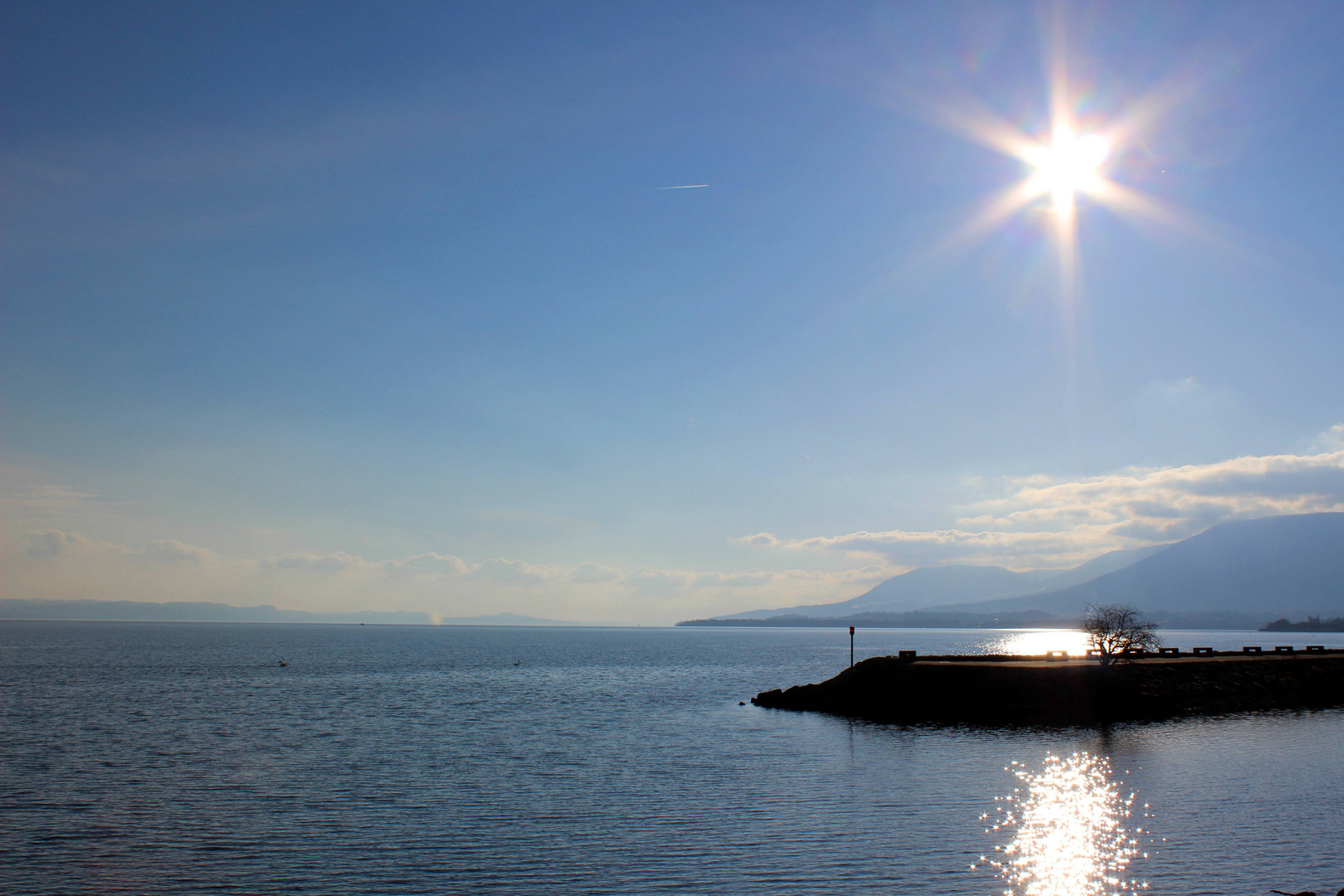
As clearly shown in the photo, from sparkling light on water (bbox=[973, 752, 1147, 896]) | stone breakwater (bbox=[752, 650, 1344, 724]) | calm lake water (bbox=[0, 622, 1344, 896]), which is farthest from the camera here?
stone breakwater (bbox=[752, 650, 1344, 724])

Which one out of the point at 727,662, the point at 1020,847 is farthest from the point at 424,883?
the point at 727,662

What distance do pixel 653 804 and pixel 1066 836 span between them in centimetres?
2057

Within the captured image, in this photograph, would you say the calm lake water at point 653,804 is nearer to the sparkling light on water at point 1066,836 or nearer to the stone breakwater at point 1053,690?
the sparkling light on water at point 1066,836

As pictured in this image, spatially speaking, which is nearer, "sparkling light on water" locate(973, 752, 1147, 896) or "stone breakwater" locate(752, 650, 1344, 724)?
"sparkling light on water" locate(973, 752, 1147, 896)

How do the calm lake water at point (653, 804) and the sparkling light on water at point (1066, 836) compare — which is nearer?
the sparkling light on water at point (1066, 836)

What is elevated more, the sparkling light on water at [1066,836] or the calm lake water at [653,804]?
the sparkling light on water at [1066,836]

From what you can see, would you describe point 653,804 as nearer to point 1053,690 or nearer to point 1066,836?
point 1066,836

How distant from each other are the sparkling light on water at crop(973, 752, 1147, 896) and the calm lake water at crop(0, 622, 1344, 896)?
0.18 meters

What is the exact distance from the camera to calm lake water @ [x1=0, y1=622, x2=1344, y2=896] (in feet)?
102

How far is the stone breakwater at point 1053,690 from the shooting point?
7600 cm

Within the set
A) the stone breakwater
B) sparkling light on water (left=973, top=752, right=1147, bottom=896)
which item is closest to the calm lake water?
sparkling light on water (left=973, top=752, right=1147, bottom=896)

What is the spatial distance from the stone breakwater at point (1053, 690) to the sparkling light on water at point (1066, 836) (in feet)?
91.4

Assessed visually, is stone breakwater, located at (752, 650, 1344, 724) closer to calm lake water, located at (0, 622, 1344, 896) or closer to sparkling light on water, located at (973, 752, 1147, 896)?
calm lake water, located at (0, 622, 1344, 896)

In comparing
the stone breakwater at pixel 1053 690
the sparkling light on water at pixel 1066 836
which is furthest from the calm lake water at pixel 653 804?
the stone breakwater at pixel 1053 690
